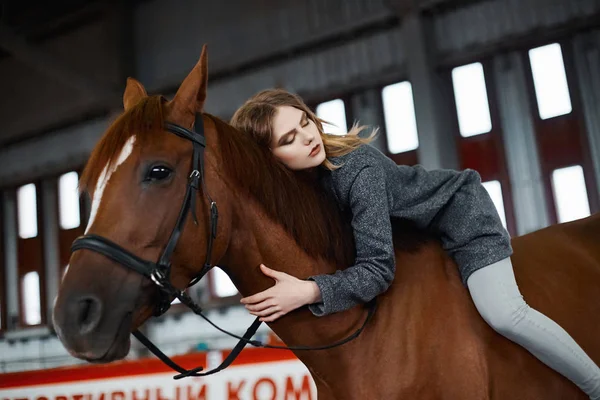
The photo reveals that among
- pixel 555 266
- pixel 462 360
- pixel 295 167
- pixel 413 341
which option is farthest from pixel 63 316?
pixel 555 266

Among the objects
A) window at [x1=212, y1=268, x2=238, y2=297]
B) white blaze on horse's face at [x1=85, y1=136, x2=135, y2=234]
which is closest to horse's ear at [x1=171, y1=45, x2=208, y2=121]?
white blaze on horse's face at [x1=85, y1=136, x2=135, y2=234]

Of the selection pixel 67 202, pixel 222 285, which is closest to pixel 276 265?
pixel 222 285

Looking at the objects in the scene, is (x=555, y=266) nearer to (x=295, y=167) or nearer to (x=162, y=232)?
(x=295, y=167)

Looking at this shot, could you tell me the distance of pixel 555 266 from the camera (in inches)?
75.7

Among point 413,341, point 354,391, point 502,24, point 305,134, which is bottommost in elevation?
point 354,391

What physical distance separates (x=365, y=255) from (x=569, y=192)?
671 centimetres

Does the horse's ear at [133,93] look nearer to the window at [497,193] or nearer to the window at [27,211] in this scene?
the window at [497,193]

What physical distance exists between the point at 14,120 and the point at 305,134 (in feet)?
39.3

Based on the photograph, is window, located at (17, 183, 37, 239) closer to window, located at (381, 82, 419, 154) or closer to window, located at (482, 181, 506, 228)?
window, located at (381, 82, 419, 154)

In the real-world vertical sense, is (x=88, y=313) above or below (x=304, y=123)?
below

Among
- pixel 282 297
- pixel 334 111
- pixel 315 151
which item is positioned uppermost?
pixel 334 111

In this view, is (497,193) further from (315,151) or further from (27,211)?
(27,211)

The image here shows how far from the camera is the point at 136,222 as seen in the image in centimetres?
132

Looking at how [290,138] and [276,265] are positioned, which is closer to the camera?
[276,265]
